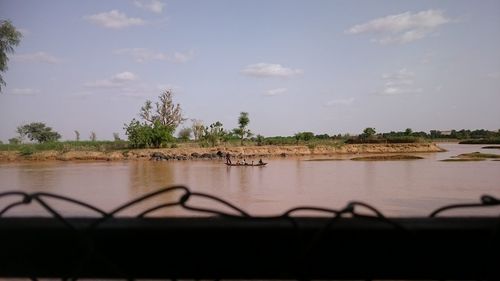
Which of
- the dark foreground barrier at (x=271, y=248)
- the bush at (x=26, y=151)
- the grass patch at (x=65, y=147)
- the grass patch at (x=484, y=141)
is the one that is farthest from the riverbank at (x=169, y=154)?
the dark foreground barrier at (x=271, y=248)

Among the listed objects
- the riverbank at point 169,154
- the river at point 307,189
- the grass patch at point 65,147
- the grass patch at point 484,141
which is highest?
the grass patch at point 65,147

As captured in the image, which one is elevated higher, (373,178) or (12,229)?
(12,229)

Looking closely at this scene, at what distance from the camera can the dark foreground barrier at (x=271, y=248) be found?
1.84 ft

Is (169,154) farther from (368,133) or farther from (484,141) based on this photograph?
(484,141)

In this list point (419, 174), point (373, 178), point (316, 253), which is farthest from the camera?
A: point (419, 174)

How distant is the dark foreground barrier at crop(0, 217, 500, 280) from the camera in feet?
1.84

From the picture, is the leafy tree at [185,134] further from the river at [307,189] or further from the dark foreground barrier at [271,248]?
the dark foreground barrier at [271,248]

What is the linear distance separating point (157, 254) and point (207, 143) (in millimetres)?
46812

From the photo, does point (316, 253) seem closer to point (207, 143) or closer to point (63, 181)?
point (63, 181)

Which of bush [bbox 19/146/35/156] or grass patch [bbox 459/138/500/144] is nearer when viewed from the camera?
bush [bbox 19/146/35/156]

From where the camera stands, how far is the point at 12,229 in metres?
0.59

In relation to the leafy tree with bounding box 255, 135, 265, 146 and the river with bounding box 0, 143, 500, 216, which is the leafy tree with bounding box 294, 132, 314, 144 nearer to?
the leafy tree with bounding box 255, 135, 265, 146

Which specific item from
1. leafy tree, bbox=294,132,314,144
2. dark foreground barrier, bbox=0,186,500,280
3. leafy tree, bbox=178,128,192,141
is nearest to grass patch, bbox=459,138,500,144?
leafy tree, bbox=294,132,314,144

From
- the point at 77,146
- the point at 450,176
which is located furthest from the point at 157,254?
the point at 77,146
